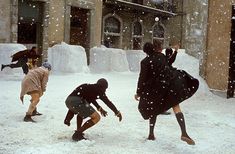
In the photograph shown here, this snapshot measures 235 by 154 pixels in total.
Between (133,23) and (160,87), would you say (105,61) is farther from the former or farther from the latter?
(160,87)

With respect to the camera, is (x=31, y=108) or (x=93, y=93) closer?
(x=93, y=93)

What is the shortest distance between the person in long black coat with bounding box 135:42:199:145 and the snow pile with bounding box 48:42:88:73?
31.9 feet

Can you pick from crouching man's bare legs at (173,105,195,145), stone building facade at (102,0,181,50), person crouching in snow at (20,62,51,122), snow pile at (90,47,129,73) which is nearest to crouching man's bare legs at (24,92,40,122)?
person crouching in snow at (20,62,51,122)

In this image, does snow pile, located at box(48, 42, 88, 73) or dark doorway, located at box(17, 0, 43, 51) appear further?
dark doorway, located at box(17, 0, 43, 51)

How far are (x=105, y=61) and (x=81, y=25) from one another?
11.9ft

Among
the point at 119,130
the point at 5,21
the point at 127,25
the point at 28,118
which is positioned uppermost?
the point at 127,25

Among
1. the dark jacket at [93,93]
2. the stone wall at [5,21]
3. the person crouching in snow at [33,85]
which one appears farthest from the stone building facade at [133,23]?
the dark jacket at [93,93]

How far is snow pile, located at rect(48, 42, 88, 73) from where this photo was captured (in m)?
15.1

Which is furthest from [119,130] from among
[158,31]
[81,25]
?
[158,31]

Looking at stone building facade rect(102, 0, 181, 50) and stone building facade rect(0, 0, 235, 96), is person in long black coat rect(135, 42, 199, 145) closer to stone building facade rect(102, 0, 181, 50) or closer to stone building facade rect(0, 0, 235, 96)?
stone building facade rect(0, 0, 235, 96)

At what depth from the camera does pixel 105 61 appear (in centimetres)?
1648

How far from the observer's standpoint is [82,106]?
538 centimetres

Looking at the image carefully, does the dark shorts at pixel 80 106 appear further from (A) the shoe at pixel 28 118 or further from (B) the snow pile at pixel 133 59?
(B) the snow pile at pixel 133 59

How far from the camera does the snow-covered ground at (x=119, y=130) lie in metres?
5.11
